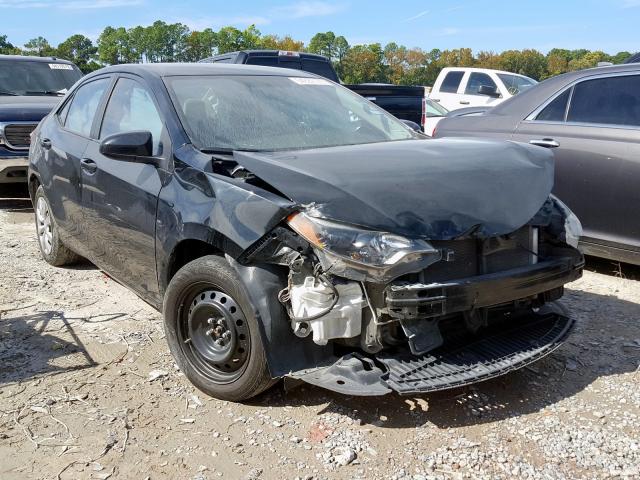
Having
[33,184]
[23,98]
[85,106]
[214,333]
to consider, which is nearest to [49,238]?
[33,184]

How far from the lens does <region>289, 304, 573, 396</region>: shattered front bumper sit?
9.12 ft

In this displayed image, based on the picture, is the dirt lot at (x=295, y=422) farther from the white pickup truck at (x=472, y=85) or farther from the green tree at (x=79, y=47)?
the green tree at (x=79, y=47)

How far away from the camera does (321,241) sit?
2.72 m

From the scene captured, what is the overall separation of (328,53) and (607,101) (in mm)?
79910

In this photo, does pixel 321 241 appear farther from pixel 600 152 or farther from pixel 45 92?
pixel 45 92

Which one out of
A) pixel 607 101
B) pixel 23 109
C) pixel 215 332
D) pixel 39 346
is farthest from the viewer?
pixel 23 109

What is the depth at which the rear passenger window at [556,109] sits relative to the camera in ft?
17.9

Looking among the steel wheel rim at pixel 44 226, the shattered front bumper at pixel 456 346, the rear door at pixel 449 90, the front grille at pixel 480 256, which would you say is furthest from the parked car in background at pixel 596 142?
the rear door at pixel 449 90

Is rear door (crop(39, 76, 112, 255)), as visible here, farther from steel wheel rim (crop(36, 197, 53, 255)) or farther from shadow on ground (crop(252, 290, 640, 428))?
shadow on ground (crop(252, 290, 640, 428))

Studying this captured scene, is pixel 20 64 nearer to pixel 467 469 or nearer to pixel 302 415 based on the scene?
pixel 302 415

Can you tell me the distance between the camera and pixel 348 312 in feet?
9.22

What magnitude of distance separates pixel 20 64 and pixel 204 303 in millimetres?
8554

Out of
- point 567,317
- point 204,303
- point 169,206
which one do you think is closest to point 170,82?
point 169,206

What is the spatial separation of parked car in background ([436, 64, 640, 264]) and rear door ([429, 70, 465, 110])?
9.96 meters
